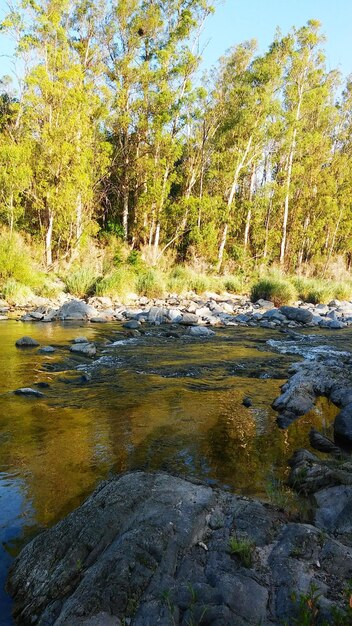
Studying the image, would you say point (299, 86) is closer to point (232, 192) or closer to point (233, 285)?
point (232, 192)

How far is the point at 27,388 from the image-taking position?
5.41 metres

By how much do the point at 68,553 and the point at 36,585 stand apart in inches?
7.4

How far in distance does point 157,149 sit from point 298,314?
12.7 metres

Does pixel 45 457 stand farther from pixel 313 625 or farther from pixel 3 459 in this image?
→ pixel 313 625

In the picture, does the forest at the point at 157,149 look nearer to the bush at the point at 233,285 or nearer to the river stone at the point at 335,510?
the bush at the point at 233,285

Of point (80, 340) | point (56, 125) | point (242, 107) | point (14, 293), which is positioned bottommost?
point (80, 340)

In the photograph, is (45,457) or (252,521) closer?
(252,521)

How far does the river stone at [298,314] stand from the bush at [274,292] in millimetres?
3336

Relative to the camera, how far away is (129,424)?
4461 millimetres

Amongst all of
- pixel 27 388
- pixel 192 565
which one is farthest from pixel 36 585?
→ pixel 27 388

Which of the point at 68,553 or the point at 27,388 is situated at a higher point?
the point at 68,553

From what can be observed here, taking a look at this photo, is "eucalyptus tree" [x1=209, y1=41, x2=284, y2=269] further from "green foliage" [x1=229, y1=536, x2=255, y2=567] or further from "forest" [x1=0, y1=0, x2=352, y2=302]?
"green foliage" [x1=229, y1=536, x2=255, y2=567]

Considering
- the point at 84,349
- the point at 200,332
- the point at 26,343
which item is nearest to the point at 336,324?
the point at 200,332

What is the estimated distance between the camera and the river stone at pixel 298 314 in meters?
13.0
